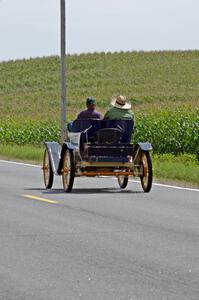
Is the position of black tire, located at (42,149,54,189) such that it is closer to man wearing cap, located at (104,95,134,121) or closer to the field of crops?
man wearing cap, located at (104,95,134,121)

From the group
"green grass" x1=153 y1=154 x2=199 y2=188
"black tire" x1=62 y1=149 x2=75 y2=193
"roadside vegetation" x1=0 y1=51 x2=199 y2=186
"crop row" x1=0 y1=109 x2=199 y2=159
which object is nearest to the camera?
"black tire" x1=62 y1=149 x2=75 y2=193

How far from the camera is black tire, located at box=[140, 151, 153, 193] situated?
1895 cm

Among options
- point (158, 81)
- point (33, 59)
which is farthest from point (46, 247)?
point (33, 59)

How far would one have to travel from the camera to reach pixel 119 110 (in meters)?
19.8

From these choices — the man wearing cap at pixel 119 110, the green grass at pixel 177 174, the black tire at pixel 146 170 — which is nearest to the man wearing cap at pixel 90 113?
the man wearing cap at pixel 119 110

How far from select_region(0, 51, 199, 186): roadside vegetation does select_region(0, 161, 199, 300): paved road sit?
14.4m

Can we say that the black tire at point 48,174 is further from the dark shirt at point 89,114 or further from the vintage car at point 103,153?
the dark shirt at point 89,114

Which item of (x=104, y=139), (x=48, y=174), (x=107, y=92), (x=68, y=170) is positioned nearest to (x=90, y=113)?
(x=104, y=139)

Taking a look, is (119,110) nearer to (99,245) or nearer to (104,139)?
(104,139)

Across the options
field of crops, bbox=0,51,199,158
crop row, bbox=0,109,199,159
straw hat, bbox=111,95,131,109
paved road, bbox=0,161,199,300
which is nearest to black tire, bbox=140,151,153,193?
paved road, bbox=0,161,199,300

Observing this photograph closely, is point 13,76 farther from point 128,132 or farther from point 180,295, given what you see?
point 180,295

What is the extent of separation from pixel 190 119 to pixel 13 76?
8685 cm

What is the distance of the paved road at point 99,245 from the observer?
29.2 feet

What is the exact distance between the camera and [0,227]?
530 inches
